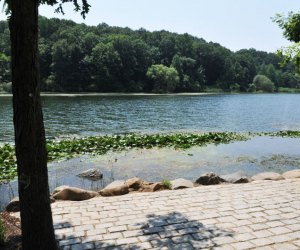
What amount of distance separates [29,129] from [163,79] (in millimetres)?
109810

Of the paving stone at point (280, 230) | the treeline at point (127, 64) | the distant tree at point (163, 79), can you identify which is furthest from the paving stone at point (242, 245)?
the distant tree at point (163, 79)

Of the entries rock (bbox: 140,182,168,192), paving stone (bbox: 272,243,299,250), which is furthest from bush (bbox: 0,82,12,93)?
paving stone (bbox: 272,243,299,250)

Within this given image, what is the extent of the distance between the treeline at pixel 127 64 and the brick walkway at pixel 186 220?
89.2 metres

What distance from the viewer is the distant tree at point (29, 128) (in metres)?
4.71

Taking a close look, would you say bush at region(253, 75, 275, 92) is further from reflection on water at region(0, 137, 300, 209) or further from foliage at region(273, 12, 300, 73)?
foliage at region(273, 12, 300, 73)

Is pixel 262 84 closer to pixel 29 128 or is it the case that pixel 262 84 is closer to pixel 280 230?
pixel 280 230

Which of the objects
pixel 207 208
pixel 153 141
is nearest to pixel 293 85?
pixel 153 141

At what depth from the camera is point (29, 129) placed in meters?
4.88

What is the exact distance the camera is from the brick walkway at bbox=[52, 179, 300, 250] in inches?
→ 242

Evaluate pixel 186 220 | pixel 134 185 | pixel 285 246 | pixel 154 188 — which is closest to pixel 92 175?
pixel 134 185

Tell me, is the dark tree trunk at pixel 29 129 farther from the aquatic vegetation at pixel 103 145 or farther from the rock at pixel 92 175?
the aquatic vegetation at pixel 103 145

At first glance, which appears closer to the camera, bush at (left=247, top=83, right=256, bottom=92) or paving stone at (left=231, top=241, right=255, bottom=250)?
paving stone at (left=231, top=241, right=255, bottom=250)

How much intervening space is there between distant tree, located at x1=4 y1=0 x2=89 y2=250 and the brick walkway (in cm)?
100

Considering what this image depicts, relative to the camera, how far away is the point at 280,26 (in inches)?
448
